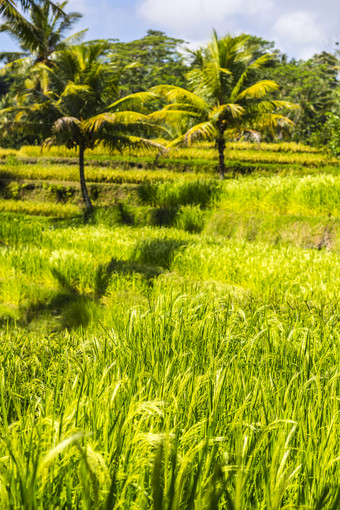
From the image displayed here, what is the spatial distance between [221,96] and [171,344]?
1199cm

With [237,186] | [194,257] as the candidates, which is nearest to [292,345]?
[194,257]

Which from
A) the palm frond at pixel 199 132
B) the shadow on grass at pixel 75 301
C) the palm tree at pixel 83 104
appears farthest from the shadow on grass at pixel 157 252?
the palm frond at pixel 199 132

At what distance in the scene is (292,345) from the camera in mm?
1980

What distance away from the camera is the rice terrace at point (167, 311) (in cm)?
98

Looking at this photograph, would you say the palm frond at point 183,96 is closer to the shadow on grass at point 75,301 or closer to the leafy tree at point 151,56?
→ the shadow on grass at point 75,301

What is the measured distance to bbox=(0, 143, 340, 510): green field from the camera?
95cm

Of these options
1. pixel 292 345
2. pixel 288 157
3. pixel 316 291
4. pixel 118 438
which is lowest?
pixel 316 291

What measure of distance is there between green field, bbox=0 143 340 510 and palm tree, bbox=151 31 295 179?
206 centimetres

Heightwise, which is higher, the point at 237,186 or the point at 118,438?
the point at 237,186

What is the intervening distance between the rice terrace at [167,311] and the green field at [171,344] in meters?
0.02

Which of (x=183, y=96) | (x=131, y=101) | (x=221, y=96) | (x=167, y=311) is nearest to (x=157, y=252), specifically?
(x=167, y=311)

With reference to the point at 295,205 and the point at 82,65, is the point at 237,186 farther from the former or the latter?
the point at 82,65

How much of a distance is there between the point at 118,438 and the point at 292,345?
1232mm

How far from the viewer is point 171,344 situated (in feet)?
6.57
